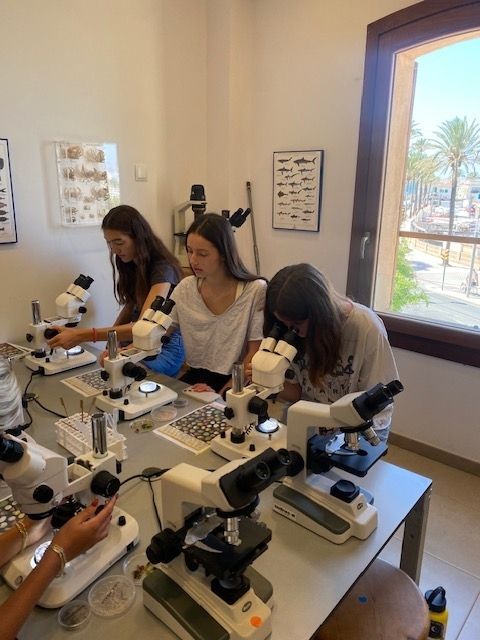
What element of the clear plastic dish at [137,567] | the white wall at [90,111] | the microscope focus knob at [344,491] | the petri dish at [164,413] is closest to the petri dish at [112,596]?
the clear plastic dish at [137,567]

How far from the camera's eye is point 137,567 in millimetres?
953

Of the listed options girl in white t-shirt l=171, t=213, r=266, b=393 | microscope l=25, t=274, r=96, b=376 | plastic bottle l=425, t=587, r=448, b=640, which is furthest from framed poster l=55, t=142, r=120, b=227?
plastic bottle l=425, t=587, r=448, b=640

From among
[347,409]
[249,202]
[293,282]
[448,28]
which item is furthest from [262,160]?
[347,409]

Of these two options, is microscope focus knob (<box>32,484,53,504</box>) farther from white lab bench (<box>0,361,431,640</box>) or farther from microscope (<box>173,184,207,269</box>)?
microscope (<box>173,184,207,269</box>)

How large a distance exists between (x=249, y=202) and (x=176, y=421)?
81.2 inches

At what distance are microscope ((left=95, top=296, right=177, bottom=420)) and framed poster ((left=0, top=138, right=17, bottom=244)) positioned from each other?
1.10 metres

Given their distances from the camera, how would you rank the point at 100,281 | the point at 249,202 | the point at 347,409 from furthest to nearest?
the point at 249,202
the point at 100,281
the point at 347,409

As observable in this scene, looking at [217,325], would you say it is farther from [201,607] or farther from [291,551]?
[201,607]

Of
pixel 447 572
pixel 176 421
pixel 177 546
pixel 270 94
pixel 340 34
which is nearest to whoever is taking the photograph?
pixel 177 546

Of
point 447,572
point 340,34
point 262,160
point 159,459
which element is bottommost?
point 447,572

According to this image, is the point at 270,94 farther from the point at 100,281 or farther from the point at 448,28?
the point at 100,281

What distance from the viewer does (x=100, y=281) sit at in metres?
2.72

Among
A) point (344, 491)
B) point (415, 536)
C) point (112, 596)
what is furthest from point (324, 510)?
point (112, 596)

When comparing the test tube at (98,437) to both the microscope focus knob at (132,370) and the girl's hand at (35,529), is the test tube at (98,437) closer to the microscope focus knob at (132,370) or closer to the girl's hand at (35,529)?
the girl's hand at (35,529)
